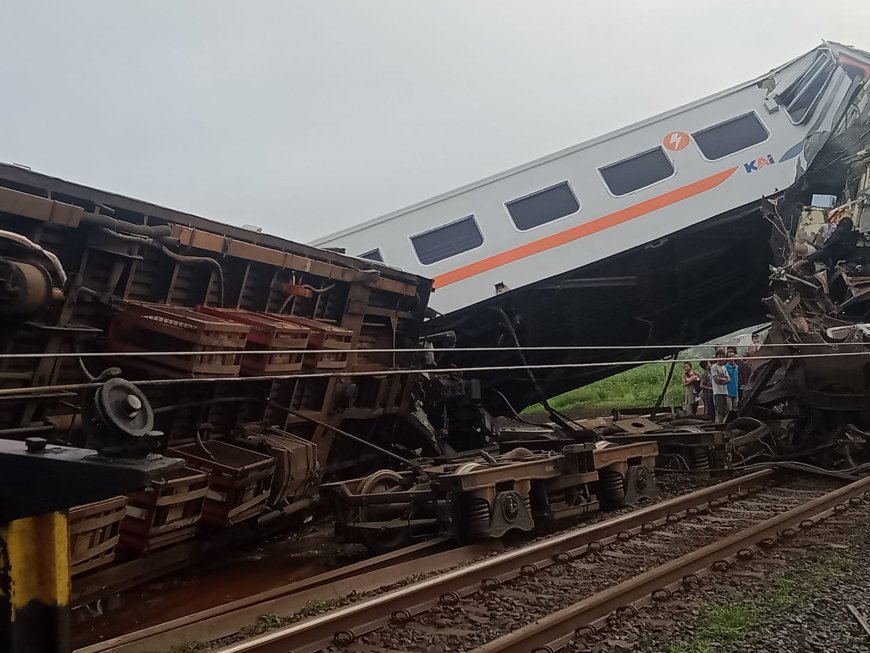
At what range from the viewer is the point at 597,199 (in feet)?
32.5

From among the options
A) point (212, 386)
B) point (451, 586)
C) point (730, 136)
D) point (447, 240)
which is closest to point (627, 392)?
point (730, 136)

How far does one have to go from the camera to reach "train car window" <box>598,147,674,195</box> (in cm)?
993

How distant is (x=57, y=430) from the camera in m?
4.70

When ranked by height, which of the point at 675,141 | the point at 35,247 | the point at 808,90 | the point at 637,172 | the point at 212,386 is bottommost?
the point at 212,386

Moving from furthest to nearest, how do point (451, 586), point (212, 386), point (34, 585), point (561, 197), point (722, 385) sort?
point (722, 385)
point (561, 197)
point (212, 386)
point (451, 586)
point (34, 585)

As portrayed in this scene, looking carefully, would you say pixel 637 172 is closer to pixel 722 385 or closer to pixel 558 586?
pixel 722 385

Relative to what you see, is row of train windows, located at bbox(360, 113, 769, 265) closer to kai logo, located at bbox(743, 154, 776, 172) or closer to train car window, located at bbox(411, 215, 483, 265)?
train car window, located at bbox(411, 215, 483, 265)

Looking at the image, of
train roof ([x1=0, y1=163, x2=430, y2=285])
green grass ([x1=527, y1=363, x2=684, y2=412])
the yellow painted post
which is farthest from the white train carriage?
green grass ([x1=527, y1=363, x2=684, y2=412])

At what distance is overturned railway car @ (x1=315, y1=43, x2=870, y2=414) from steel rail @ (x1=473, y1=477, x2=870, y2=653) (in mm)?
4825

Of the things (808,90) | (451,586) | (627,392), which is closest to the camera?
(451,586)

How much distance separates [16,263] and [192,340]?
1.14 meters

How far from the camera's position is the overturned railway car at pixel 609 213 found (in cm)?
979

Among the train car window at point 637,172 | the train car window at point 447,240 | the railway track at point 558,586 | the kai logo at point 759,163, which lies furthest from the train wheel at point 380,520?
the kai logo at point 759,163

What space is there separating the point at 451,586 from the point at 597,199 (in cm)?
689
